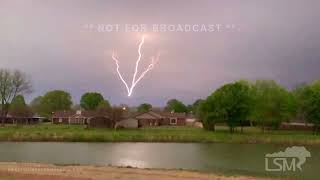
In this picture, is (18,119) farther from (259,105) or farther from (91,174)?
(91,174)

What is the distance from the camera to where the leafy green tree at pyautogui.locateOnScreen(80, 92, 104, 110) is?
16650 cm

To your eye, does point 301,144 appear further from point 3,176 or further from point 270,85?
point 3,176

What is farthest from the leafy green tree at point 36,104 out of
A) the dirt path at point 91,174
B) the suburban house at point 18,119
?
the dirt path at point 91,174

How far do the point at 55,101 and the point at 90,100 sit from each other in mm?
10981

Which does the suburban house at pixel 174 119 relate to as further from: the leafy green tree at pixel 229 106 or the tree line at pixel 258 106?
the leafy green tree at pixel 229 106

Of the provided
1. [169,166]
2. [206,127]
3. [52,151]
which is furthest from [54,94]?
[169,166]

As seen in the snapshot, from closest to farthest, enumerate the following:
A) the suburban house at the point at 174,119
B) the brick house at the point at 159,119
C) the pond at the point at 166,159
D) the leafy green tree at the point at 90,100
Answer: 1. the pond at the point at 166,159
2. the brick house at the point at 159,119
3. the suburban house at the point at 174,119
4. the leafy green tree at the point at 90,100

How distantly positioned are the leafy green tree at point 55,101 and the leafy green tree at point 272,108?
270 feet

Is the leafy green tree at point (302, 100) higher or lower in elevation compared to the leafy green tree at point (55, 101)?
lower

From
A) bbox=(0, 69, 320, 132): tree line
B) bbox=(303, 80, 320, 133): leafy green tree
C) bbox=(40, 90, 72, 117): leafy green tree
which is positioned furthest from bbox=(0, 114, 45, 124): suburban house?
bbox=(303, 80, 320, 133): leafy green tree

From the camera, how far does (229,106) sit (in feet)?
289

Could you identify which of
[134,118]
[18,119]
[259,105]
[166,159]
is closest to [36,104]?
[18,119]

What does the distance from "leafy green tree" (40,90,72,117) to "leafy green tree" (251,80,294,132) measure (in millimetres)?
82245

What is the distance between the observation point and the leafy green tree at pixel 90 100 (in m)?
166
